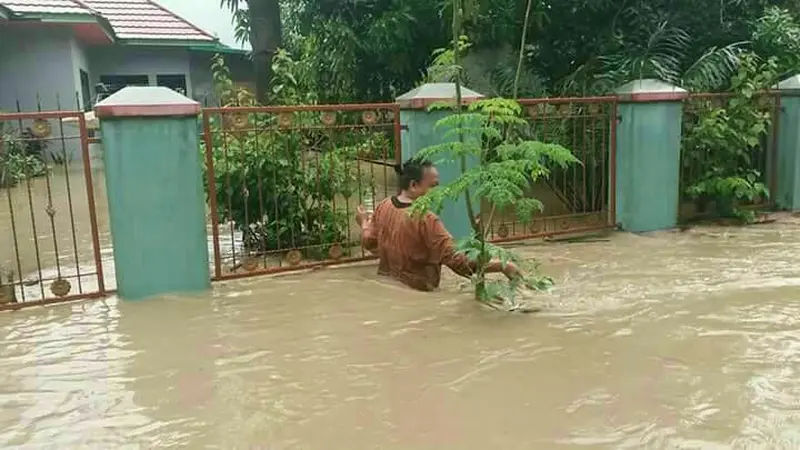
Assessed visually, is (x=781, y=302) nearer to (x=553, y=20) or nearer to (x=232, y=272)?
(x=232, y=272)

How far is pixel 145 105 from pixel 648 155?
5067 millimetres

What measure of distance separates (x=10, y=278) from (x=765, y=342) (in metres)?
5.30

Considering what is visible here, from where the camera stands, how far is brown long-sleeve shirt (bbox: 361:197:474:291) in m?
5.70

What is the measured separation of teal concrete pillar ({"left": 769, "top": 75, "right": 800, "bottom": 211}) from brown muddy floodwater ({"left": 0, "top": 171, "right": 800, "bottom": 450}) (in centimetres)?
302

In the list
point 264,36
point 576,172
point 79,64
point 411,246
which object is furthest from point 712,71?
point 79,64

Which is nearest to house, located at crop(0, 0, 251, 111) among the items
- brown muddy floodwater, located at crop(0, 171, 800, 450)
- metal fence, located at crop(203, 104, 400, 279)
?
metal fence, located at crop(203, 104, 400, 279)

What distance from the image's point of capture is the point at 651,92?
794cm

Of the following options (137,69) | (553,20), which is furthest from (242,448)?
(137,69)

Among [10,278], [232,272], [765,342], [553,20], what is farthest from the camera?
[553,20]

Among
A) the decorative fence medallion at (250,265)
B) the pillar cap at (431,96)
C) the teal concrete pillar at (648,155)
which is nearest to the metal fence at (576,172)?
the teal concrete pillar at (648,155)

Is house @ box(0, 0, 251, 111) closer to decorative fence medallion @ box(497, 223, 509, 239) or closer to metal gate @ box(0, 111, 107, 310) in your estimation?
metal gate @ box(0, 111, 107, 310)

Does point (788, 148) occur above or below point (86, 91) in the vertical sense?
below

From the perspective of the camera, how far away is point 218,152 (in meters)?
7.03

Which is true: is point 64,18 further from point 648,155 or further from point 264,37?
point 648,155
